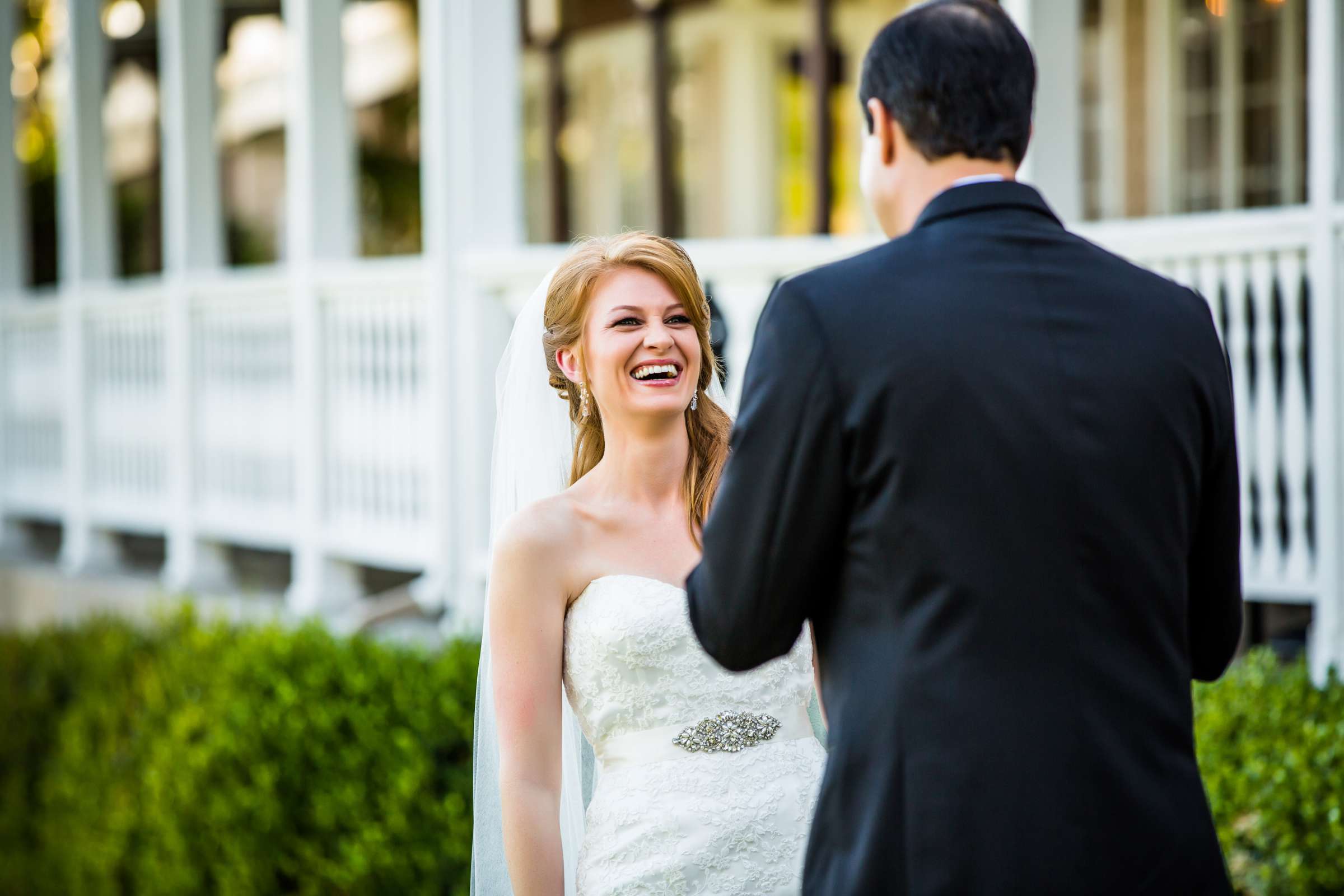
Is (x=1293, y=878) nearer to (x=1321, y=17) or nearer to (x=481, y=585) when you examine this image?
(x=1321, y=17)

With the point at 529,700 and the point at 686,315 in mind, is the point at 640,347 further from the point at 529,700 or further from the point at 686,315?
the point at 529,700

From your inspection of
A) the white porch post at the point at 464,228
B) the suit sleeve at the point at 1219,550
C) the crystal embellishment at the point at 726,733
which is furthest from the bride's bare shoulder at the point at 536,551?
the white porch post at the point at 464,228

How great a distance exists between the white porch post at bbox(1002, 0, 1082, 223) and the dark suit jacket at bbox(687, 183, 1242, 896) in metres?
4.14

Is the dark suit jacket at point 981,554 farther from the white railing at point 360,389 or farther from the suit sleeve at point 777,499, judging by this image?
the white railing at point 360,389

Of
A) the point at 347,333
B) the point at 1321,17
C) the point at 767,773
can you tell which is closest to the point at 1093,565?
the point at 767,773

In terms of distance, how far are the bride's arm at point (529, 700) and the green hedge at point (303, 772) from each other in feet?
9.17

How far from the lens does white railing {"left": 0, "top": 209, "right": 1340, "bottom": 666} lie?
5883 millimetres

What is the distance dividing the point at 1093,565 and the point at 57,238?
70.7 ft

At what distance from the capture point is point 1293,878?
179 inches

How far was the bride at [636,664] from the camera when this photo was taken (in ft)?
9.53

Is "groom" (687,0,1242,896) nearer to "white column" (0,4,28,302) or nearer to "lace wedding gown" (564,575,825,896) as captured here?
"lace wedding gown" (564,575,825,896)

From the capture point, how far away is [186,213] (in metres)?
10.2

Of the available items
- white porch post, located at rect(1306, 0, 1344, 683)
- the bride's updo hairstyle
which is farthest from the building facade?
the bride's updo hairstyle

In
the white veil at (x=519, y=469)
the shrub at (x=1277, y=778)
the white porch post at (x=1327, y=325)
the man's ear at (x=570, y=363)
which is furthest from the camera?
the white porch post at (x=1327, y=325)
